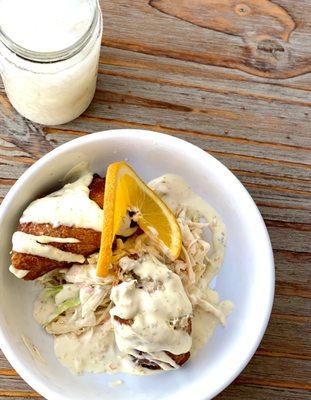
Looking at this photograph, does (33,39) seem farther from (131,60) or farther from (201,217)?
(201,217)

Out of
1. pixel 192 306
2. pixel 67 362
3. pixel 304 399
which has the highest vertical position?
pixel 192 306

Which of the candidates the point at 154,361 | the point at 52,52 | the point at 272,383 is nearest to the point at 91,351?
the point at 154,361

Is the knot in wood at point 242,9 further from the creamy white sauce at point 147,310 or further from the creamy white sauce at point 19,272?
the creamy white sauce at point 19,272

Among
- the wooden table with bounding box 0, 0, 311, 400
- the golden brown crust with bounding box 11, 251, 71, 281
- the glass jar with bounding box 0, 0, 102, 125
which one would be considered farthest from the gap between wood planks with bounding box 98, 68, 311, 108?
the golden brown crust with bounding box 11, 251, 71, 281

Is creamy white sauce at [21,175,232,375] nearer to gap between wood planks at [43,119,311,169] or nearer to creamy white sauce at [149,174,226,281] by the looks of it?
creamy white sauce at [149,174,226,281]

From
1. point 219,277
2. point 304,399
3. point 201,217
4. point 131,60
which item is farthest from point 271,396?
point 131,60

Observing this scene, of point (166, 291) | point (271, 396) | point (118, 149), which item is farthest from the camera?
point (271, 396)
